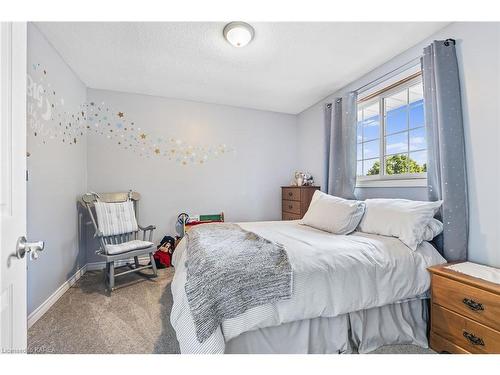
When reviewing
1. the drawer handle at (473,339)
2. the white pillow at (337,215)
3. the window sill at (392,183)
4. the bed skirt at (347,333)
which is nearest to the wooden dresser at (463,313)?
the drawer handle at (473,339)

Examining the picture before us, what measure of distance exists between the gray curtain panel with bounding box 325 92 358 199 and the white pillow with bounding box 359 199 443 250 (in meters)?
0.71

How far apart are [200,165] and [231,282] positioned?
8.65 feet

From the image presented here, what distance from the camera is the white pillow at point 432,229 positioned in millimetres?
1855

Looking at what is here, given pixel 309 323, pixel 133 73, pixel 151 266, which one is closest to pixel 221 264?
pixel 309 323

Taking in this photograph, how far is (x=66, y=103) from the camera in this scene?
104 inches

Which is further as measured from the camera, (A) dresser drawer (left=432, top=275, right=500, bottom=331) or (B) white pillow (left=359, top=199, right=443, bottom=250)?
(B) white pillow (left=359, top=199, right=443, bottom=250)

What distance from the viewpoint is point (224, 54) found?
7.82ft

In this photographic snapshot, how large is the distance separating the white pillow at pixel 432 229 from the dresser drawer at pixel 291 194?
1.82 meters

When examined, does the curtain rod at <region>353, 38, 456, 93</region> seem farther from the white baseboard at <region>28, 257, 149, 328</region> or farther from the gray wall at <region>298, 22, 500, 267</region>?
the white baseboard at <region>28, 257, 149, 328</region>

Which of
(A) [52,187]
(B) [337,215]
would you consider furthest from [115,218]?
(B) [337,215]

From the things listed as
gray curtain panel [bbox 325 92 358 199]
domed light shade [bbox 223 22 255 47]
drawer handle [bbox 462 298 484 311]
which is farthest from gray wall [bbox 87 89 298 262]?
drawer handle [bbox 462 298 484 311]

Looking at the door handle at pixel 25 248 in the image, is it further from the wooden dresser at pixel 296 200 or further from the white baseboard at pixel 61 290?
the wooden dresser at pixel 296 200

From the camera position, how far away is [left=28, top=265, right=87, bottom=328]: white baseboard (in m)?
1.95
